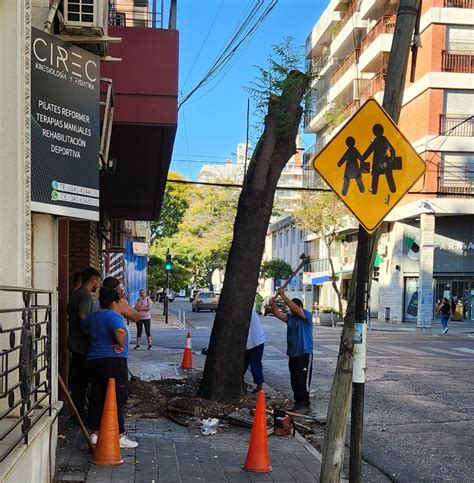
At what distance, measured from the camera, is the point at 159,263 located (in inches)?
2174

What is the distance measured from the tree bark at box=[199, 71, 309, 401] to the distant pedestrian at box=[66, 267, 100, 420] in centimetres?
200

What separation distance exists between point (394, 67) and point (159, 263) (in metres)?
50.4

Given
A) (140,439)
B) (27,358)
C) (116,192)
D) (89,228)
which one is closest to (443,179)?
(116,192)

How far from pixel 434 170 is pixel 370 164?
31.1m

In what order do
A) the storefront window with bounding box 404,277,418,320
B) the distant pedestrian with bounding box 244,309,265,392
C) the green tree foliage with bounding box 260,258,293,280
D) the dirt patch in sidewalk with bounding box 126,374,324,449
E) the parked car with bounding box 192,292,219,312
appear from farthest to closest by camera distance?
the green tree foliage with bounding box 260,258,293,280 < the parked car with bounding box 192,292,219,312 < the storefront window with bounding box 404,277,418,320 < the distant pedestrian with bounding box 244,309,265,392 < the dirt patch in sidewalk with bounding box 126,374,324,449

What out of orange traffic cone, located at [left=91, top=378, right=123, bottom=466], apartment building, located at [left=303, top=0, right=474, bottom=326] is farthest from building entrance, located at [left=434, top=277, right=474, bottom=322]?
orange traffic cone, located at [left=91, top=378, right=123, bottom=466]

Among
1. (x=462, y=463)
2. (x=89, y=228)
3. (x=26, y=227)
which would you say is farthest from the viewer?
(x=89, y=228)

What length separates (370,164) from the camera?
5.25 meters

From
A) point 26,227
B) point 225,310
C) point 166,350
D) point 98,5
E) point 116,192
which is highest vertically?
point 98,5

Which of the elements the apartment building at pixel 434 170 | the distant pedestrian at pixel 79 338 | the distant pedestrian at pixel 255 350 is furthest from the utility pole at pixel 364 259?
the apartment building at pixel 434 170

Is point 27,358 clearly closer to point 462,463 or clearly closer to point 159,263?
point 462,463

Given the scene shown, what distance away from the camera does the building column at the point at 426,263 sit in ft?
115

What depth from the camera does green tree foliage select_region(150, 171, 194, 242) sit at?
4906 centimetres

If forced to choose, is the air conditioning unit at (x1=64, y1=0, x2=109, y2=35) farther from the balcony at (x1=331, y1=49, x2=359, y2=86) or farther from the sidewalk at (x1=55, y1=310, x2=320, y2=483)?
the balcony at (x1=331, y1=49, x2=359, y2=86)
